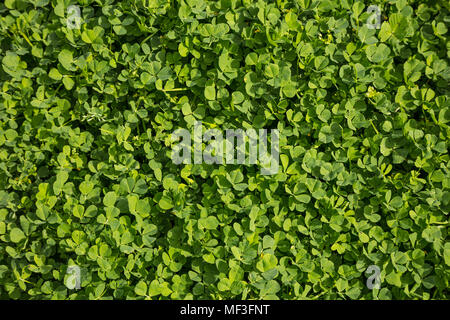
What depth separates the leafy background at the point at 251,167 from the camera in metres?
1.80

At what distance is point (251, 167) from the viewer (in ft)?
6.08

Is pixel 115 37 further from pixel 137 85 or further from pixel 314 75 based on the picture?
pixel 314 75

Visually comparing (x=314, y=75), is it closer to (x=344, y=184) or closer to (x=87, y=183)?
(x=344, y=184)

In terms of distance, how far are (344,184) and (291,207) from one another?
0.27 metres

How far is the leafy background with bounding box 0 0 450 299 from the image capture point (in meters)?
1.80

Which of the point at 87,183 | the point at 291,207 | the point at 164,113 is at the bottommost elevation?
the point at 291,207

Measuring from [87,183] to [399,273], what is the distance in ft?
5.07

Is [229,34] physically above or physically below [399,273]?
above

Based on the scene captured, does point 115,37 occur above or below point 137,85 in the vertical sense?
above

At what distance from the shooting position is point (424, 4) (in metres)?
1.83

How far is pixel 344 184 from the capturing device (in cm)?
181

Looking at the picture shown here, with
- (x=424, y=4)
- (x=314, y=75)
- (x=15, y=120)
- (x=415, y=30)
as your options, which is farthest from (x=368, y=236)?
(x=15, y=120)

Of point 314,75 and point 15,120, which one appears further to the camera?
point 15,120
